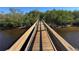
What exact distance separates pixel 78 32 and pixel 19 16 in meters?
0.84

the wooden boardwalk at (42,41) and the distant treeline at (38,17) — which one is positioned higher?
the distant treeline at (38,17)

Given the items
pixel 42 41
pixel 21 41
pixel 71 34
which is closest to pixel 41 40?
pixel 42 41

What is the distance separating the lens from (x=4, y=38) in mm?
3291

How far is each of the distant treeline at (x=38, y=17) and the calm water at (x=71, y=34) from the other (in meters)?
0.08

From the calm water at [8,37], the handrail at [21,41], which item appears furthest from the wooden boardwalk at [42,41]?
the calm water at [8,37]

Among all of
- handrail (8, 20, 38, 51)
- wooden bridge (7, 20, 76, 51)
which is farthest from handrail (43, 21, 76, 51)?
handrail (8, 20, 38, 51)

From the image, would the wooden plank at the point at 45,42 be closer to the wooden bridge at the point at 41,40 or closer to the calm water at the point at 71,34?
the wooden bridge at the point at 41,40

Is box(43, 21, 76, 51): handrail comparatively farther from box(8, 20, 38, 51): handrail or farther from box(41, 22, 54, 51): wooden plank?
box(8, 20, 38, 51): handrail

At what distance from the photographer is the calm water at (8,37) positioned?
10.7ft

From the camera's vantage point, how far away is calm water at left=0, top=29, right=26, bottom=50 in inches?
129

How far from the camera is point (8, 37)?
331 cm

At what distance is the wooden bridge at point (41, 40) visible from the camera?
324 centimetres

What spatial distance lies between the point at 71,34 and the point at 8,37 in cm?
85
